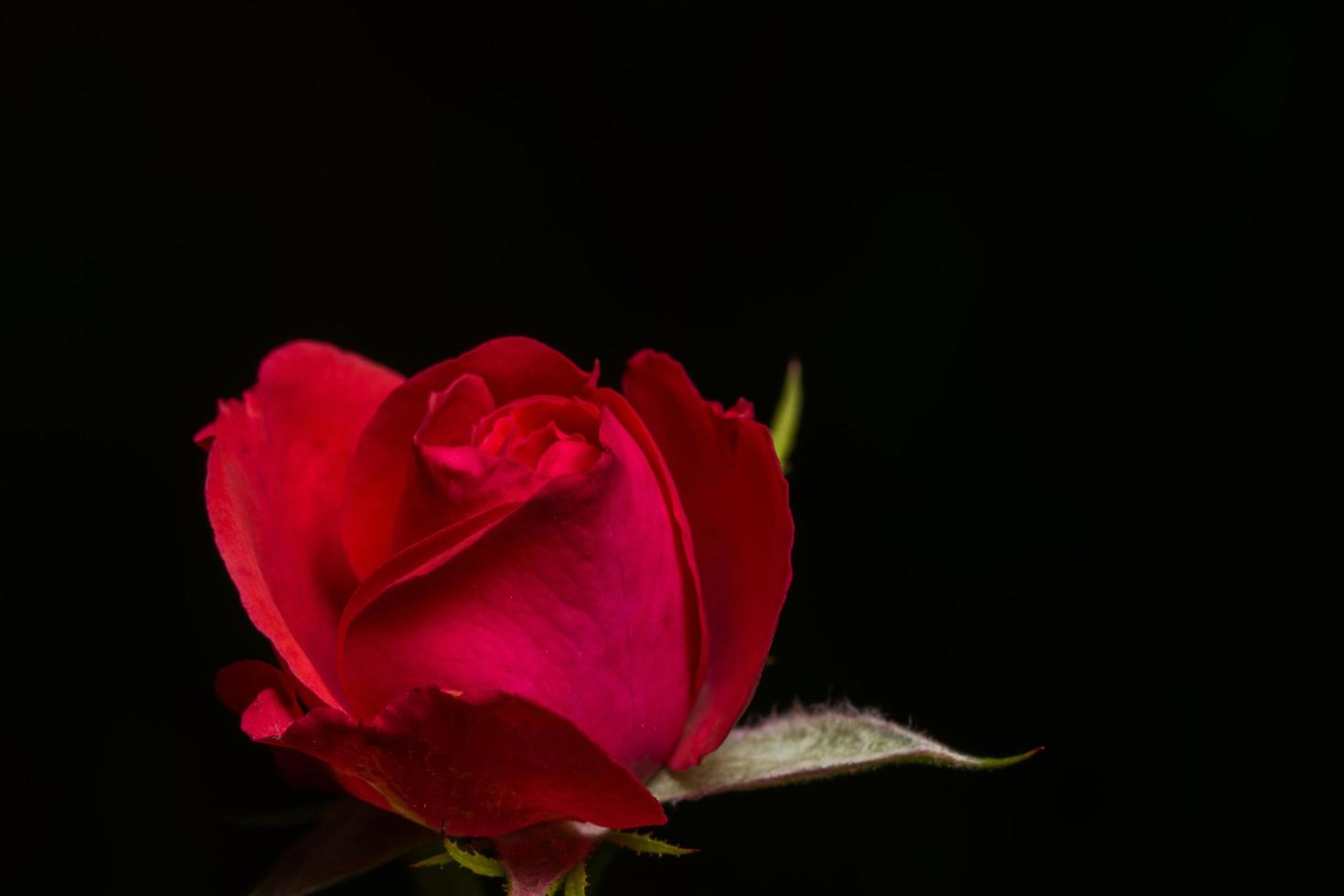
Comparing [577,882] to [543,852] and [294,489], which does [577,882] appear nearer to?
[543,852]

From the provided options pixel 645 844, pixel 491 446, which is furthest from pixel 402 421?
pixel 645 844

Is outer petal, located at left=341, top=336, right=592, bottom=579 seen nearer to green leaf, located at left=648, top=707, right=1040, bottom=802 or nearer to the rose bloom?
the rose bloom

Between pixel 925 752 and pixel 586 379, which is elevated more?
pixel 586 379

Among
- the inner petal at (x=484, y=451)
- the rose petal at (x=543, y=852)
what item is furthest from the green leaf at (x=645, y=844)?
the inner petal at (x=484, y=451)

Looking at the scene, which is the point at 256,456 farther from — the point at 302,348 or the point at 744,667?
the point at 744,667

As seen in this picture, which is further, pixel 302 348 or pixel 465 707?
pixel 302 348

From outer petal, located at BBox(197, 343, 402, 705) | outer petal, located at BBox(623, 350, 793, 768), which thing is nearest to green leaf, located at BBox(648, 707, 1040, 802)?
outer petal, located at BBox(623, 350, 793, 768)

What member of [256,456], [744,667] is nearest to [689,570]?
[744,667]
